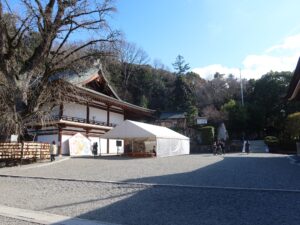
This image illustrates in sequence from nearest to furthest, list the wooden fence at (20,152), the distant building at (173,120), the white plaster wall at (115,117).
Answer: the wooden fence at (20,152), the white plaster wall at (115,117), the distant building at (173,120)

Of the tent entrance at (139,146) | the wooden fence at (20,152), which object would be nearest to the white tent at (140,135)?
the tent entrance at (139,146)

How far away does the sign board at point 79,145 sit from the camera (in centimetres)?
2984

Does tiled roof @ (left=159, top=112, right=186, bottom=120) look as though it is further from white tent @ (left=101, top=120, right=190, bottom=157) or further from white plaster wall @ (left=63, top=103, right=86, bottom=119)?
white tent @ (left=101, top=120, right=190, bottom=157)

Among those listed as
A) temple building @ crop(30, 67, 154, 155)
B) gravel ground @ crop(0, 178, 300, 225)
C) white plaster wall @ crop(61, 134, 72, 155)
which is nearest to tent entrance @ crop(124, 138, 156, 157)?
temple building @ crop(30, 67, 154, 155)

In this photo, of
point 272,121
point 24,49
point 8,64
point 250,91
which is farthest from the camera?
point 250,91

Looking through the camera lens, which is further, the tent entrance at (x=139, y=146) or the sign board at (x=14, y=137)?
the tent entrance at (x=139, y=146)

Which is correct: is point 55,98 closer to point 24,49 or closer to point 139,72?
point 24,49

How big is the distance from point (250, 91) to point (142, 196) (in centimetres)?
5741

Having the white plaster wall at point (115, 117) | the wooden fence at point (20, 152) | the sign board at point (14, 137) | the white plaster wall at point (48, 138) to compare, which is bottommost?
the wooden fence at point (20, 152)

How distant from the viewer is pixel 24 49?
2103 cm

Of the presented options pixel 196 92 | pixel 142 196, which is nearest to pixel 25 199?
pixel 142 196

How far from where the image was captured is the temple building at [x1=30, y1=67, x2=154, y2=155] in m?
29.5

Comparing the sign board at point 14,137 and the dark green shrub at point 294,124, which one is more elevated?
the dark green shrub at point 294,124

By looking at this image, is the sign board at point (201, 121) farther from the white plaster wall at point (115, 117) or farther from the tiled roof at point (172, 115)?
the white plaster wall at point (115, 117)
